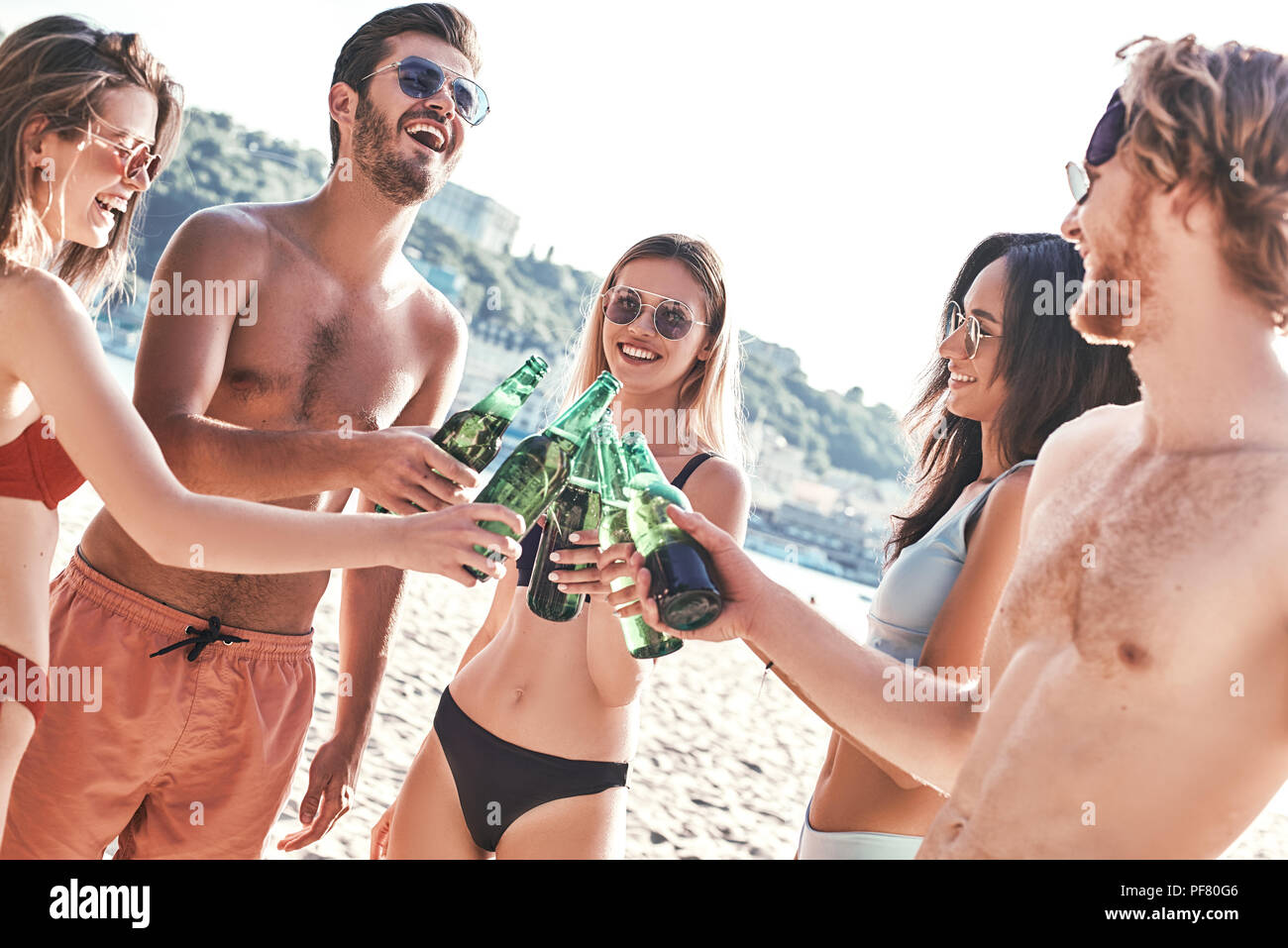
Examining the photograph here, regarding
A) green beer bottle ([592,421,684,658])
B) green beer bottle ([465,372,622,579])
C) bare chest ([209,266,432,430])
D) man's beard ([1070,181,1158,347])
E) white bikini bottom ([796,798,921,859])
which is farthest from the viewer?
bare chest ([209,266,432,430])

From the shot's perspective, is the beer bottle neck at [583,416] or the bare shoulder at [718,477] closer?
the beer bottle neck at [583,416]

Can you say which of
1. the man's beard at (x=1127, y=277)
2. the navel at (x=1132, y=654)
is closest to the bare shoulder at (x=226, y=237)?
the man's beard at (x=1127, y=277)

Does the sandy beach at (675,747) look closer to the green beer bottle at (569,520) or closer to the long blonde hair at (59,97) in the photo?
the green beer bottle at (569,520)

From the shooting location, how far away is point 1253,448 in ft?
4.66

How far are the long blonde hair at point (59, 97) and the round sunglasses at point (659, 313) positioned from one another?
4.16 feet

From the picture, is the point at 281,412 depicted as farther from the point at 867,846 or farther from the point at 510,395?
the point at 867,846

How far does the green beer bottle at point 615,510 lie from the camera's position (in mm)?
2184

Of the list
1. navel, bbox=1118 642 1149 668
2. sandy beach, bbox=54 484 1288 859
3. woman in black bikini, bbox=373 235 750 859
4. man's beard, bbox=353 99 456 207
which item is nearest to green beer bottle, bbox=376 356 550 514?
woman in black bikini, bbox=373 235 750 859

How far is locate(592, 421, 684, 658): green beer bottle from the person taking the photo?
218 centimetres

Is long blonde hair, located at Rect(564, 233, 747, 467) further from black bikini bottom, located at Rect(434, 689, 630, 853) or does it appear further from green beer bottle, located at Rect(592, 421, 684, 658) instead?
black bikini bottom, located at Rect(434, 689, 630, 853)

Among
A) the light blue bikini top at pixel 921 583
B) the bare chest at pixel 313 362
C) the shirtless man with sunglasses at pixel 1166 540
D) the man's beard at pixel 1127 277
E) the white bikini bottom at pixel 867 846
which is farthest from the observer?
the bare chest at pixel 313 362

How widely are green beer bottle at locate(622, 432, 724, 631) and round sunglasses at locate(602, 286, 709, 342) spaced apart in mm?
944

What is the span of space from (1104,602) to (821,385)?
268 ft
